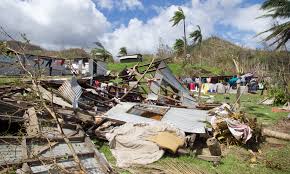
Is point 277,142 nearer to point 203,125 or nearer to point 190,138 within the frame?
point 203,125

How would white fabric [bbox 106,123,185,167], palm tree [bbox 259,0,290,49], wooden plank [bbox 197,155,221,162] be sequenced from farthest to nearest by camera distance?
1. palm tree [bbox 259,0,290,49]
2. wooden plank [bbox 197,155,221,162]
3. white fabric [bbox 106,123,185,167]

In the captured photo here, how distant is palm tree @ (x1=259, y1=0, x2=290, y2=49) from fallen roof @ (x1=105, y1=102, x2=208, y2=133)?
15.6 m

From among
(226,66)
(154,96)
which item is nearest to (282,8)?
(226,66)

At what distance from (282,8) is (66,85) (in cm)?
1916

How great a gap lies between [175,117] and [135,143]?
2245 millimetres

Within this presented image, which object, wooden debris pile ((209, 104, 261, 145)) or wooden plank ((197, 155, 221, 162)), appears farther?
wooden debris pile ((209, 104, 261, 145))

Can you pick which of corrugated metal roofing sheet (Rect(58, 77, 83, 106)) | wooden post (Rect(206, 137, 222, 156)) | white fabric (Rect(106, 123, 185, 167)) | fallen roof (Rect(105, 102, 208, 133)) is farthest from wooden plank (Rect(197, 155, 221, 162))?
corrugated metal roofing sheet (Rect(58, 77, 83, 106))

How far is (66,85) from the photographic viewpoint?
923 cm

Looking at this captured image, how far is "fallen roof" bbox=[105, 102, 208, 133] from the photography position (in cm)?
773

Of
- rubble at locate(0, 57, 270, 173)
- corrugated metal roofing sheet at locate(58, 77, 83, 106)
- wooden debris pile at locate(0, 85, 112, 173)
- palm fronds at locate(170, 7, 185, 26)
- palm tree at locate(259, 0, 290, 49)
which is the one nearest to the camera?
wooden debris pile at locate(0, 85, 112, 173)

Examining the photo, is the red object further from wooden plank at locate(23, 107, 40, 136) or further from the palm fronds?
wooden plank at locate(23, 107, 40, 136)

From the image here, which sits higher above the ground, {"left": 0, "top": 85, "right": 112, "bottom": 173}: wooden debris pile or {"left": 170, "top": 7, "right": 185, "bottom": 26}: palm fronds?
{"left": 170, "top": 7, "right": 185, "bottom": 26}: palm fronds

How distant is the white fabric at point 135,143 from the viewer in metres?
6.27

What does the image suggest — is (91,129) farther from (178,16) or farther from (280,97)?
(178,16)
